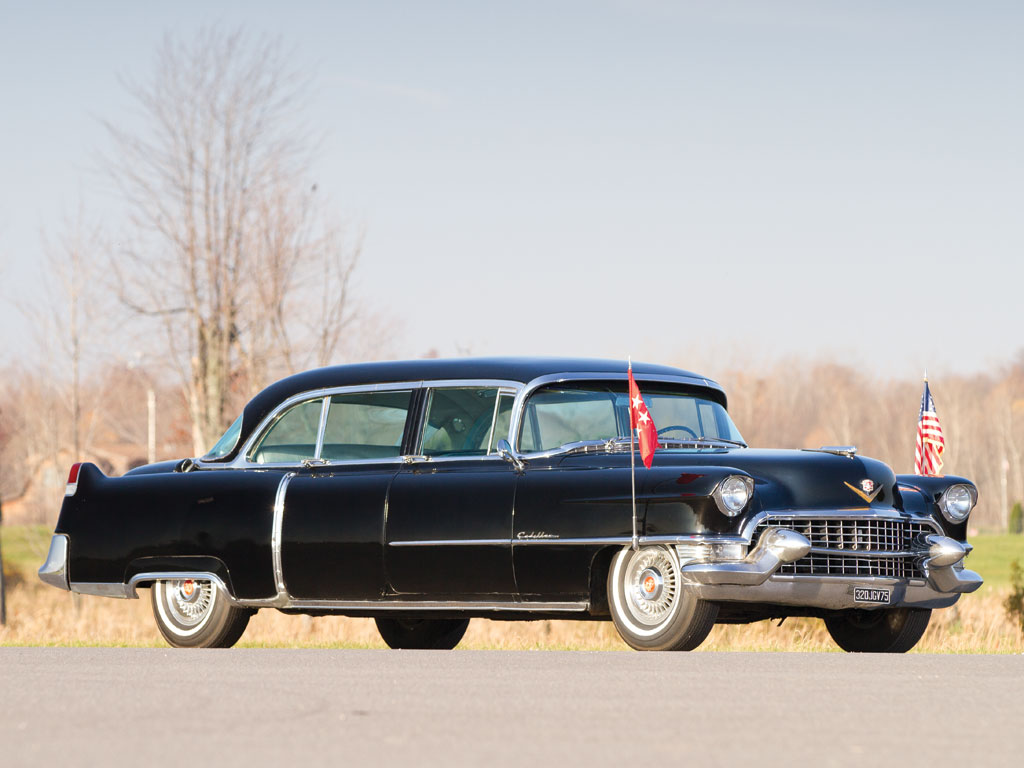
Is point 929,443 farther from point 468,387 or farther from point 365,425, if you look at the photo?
point 365,425

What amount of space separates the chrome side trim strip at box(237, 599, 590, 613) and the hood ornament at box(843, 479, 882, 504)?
171 centimetres

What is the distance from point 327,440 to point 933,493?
13.2ft

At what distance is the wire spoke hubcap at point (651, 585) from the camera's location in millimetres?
9719

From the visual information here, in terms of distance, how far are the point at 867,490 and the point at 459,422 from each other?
104 inches

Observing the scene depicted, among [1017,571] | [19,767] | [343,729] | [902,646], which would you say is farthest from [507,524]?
[1017,571]

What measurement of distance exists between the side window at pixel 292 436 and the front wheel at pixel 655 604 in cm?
269

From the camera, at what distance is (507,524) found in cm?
1017

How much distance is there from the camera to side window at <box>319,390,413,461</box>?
36.8 feet

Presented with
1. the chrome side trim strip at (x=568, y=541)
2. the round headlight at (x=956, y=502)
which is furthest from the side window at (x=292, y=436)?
the round headlight at (x=956, y=502)

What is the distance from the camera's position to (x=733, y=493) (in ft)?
31.2

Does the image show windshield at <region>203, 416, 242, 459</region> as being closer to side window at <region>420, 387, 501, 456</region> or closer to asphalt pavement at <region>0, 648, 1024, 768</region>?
side window at <region>420, 387, 501, 456</region>

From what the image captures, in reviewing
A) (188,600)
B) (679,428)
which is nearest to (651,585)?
(679,428)

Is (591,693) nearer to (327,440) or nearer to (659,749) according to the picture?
(659,749)

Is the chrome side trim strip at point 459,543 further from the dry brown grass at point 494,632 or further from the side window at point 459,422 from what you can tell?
the dry brown grass at point 494,632
